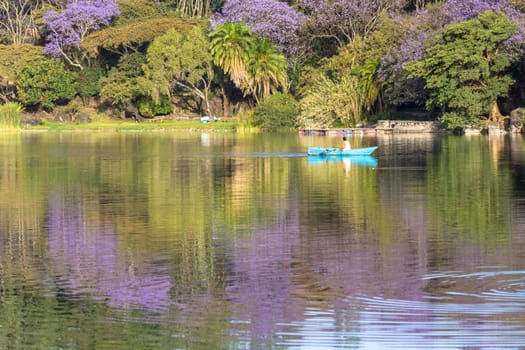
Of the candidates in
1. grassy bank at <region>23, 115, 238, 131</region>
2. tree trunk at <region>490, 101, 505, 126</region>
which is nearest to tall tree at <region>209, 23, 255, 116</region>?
grassy bank at <region>23, 115, 238, 131</region>

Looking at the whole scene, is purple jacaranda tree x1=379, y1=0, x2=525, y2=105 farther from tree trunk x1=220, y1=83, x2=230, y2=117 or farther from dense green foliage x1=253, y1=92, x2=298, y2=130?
tree trunk x1=220, y1=83, x2=230, y2=117

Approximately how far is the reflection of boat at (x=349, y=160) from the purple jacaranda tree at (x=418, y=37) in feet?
73.1

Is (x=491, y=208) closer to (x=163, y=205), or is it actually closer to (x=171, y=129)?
(x=163, y=205)

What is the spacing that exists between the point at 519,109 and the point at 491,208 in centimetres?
3938

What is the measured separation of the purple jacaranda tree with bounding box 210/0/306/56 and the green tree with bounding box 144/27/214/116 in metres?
2.62

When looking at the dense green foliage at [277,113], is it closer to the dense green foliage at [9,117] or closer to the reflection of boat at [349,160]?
the dense green foliage at [9,117]

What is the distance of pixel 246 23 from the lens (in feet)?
265

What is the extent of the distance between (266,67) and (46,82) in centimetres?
1999

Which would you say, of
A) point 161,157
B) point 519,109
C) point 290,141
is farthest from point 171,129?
point 161,157

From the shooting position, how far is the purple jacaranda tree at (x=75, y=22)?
279 feet

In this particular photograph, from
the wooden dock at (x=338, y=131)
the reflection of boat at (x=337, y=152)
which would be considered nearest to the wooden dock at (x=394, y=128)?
the wooden dock at (x=338, y=131)

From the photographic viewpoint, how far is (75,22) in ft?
282

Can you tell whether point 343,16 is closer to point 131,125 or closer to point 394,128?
point 394,128

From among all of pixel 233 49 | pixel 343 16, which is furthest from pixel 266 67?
pixel 343 16
